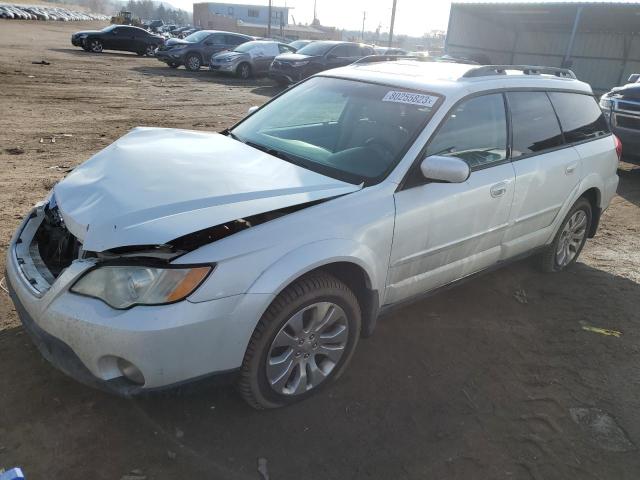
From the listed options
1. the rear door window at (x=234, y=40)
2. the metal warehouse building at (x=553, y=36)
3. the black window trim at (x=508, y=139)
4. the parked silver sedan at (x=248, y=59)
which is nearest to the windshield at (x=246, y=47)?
the parked silver sedan at (x=248, y=59)

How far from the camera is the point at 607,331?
3.86 m

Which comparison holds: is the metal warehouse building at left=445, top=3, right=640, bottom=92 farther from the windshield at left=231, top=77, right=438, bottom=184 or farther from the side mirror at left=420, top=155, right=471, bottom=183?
the side mirror at left=420, top=155, right=471, bottom=183

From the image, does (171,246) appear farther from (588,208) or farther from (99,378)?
(588,208)

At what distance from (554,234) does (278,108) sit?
8.34ft

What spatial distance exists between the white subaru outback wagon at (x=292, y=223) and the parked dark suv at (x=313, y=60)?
12.5 m

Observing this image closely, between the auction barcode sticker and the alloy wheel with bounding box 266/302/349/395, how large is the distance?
1.40 m

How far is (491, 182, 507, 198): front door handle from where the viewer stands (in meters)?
3.42

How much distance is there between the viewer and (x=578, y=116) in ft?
14.4

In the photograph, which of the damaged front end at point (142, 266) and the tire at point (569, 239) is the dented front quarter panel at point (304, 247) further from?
the tire at point (569, 239)

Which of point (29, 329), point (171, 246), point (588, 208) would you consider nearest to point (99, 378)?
point (29, 329)

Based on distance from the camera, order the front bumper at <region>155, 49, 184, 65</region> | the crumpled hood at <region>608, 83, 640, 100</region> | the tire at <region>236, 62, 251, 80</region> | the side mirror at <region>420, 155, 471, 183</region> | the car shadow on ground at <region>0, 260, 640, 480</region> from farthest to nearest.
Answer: the front bumper at <region>155, 49, 184, 65</region>
the tire at <region>236, 62, 251, 80</region>
the crumpled hood at <region>608, 83, 640, 100</region>
the side mirror at <region>420, 155, 471, 183</region>
the car shadow on ground at <region>0, 260, 640, 480</region>

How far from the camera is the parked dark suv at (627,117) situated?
25.2ft

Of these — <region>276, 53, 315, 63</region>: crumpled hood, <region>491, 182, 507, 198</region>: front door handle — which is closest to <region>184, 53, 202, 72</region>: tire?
<region>276, 53, 315, 63</region>: crumpled hood

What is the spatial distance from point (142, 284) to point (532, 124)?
10.0ft
